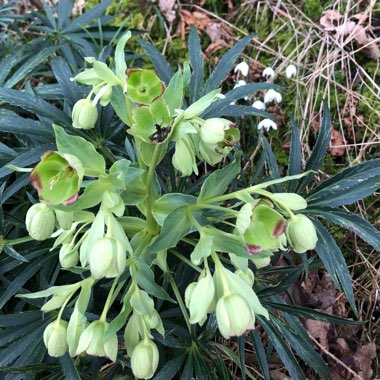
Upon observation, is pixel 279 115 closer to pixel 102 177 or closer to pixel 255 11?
pixel 255 11

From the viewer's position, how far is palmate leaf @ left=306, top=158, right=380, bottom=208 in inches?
35.6

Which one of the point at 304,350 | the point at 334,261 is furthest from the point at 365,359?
the point at 334,261

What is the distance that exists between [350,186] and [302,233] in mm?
268

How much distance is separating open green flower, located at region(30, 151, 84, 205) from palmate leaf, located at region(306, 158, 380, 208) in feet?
1.58

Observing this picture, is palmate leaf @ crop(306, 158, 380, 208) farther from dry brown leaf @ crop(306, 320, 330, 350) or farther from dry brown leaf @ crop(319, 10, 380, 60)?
dry brown leaf @ crop(319, 10, 380, 60)

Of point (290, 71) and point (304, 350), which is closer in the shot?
point (304, 350)

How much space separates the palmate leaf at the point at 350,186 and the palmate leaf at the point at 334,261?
6cm

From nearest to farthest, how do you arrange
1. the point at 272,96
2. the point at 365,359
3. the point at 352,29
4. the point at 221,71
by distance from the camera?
1. the point at 221,71
2. the point at 365,359
3. the point at 272,96
4. the point at 352,29

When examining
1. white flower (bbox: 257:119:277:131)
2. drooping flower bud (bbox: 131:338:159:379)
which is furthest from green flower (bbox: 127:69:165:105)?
white flower (bbox: 257:119:277:131)

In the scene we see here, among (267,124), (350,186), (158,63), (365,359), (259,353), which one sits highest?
(158,63)

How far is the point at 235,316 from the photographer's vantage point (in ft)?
2.15

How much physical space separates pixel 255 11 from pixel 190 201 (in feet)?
3.37

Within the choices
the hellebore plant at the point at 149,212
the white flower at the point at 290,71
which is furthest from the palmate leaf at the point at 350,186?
the white flower at the point at 290,71

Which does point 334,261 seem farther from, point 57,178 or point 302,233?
point 57,178
